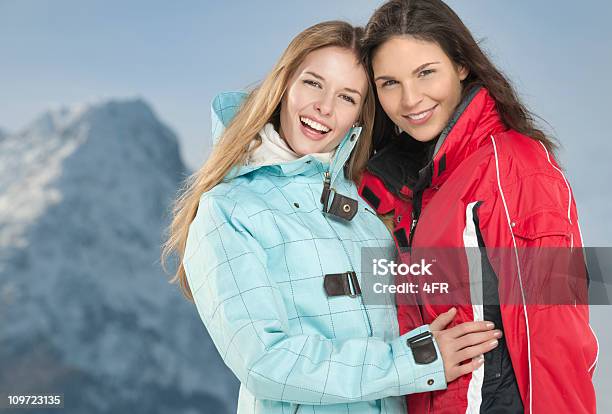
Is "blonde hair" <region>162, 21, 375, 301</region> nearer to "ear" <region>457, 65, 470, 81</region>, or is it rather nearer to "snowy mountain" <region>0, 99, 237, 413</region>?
"ear" <region>457, 65, 470, 81</region>

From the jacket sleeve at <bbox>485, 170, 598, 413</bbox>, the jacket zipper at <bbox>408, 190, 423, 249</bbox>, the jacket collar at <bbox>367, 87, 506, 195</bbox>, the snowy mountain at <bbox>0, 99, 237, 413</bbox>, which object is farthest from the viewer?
the snowy mountain at <bbox>0, 99, 237, 413</bbox>

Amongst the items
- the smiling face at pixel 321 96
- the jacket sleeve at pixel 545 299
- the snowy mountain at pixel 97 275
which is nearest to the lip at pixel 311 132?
the smiling face at pixel 321 96

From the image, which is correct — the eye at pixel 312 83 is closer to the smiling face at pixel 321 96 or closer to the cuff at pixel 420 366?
the smiling face at pixel 321 96

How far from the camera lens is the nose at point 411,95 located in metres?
2.00

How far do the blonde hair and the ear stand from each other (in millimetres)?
276

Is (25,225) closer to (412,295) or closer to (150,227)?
(150,227)

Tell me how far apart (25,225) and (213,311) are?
7.48 m

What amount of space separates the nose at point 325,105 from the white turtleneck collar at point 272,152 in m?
0.12

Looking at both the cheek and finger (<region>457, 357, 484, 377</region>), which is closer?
finger (<region>457, 357, 484, 377</region>)

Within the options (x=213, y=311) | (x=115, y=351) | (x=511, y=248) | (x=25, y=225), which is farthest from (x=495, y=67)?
(x=25, y=225)

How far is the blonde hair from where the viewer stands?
2092mm

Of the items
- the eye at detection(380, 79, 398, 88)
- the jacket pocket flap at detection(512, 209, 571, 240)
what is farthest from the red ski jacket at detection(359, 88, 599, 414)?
the eye at detection(380, 79, 398, 88)

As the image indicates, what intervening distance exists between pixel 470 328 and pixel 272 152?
72 cm

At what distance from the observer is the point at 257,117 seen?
2.15 meters
